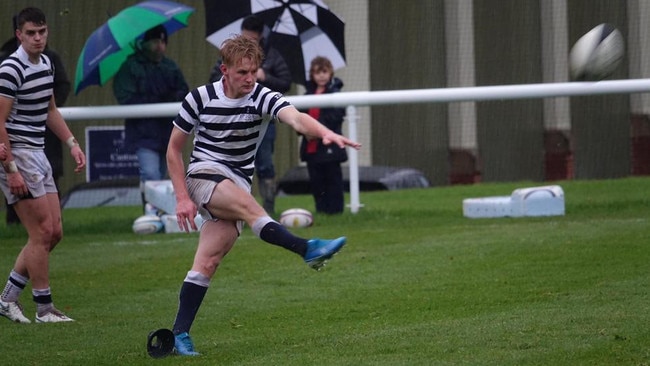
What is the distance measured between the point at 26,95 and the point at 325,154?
251 inches

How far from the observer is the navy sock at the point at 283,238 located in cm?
738

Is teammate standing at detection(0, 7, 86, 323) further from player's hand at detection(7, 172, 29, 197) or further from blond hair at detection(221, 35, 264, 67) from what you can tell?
blond hair at detection(221, 35, 264, 67)

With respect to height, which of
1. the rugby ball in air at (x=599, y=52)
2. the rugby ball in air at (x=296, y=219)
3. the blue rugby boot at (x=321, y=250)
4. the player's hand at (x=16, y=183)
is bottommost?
the rugby ball in air at (x=296, y=219)

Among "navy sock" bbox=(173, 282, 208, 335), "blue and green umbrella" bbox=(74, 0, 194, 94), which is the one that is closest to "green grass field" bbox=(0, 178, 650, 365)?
"navy sock" bbox=(173, 282, 208, 335)

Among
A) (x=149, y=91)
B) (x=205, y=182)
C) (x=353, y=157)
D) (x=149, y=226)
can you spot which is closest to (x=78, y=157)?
(x=205, y=182)

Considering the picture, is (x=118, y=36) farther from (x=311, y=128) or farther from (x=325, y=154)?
(x=311, y=128)

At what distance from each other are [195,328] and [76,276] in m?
3.18

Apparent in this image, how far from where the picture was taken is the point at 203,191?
24.9 ft

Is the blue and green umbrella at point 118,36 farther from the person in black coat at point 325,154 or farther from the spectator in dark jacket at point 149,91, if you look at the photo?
the person in black coat at point 325,154

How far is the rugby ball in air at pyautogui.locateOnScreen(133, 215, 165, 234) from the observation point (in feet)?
50.4

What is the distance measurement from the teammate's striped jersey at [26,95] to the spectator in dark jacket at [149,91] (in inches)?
238

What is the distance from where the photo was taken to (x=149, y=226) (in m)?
15.4

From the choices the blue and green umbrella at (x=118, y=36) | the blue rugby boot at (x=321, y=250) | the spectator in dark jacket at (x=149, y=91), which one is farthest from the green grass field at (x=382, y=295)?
the blue and green umbrella at (x=118, y=36)

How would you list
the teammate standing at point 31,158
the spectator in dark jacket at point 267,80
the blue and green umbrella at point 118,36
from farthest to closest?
the blue and green umbrella at point 118,36, the spectator in dark jacket at point 267,80, the teammate standing at point 31,158
